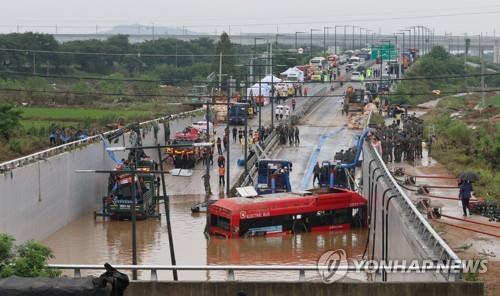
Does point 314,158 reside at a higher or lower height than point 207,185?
higher

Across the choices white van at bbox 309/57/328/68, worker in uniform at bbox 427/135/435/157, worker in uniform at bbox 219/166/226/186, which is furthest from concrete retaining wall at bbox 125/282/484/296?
white van at bbox 309/57/328/68

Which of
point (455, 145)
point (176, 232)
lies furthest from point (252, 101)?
point (176, 232)

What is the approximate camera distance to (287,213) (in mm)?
36469

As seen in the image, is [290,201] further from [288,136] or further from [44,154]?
[288,136]

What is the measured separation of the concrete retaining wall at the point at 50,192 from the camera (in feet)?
113

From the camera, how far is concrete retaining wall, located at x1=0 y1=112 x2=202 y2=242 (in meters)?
34.5

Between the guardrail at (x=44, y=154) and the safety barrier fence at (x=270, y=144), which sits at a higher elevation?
the guardrail at (x=44, y=154)

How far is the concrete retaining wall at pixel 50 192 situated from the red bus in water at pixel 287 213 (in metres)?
6.19

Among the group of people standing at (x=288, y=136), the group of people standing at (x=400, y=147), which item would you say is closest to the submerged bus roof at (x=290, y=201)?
the group of people standing at (x=400, y=147)

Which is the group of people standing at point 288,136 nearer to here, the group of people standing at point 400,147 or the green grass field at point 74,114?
the green grass field at point 74,114

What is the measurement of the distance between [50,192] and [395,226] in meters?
16.4

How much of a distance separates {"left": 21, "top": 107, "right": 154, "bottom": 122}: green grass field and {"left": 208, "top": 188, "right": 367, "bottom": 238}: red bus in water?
98.6 feet

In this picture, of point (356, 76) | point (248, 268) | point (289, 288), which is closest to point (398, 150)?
point (248, 268)
